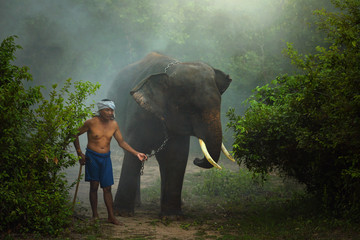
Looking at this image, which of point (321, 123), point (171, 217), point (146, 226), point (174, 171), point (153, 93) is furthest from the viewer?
point (174, 171)

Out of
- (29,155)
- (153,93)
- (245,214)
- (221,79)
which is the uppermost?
(221,79)

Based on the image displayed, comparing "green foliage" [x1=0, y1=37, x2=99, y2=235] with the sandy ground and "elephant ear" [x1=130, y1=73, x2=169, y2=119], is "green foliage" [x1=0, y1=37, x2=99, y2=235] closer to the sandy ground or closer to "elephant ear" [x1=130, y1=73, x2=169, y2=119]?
the sandy ground

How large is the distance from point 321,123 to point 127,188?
3.94 meters

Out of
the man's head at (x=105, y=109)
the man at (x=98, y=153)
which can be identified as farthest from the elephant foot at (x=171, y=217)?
the man's head at (x=105, y=109)

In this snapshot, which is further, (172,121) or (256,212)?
(256,212)

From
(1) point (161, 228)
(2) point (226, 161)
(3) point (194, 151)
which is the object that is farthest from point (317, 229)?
(3) point (194, 151)

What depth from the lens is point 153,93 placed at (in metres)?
8.14

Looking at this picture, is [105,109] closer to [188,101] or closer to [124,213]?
[188,101]

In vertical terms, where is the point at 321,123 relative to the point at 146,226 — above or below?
above

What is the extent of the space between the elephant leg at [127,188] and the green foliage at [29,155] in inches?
91.7

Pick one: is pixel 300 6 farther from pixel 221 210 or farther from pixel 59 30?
pixel 59 30

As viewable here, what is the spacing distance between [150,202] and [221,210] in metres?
2.15

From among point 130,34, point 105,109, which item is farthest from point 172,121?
point 130,34

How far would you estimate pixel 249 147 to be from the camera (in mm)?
7266
